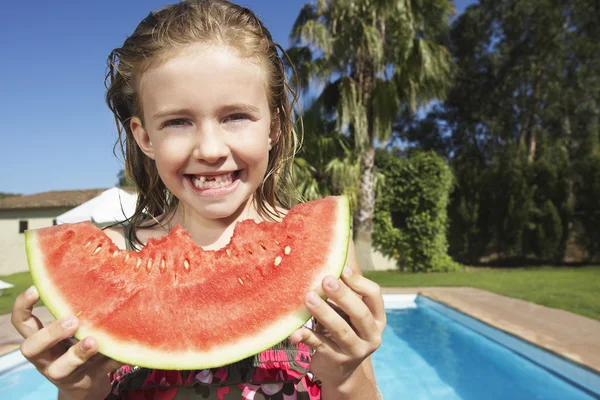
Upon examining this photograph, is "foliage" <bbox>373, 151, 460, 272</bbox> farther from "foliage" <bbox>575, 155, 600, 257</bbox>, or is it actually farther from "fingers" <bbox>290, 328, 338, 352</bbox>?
"fingers" <bbox>290, 328, 338, 352</bbox>

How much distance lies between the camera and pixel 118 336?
105 centimetres

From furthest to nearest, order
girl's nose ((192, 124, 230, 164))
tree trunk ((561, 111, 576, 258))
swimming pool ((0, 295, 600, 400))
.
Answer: tree trunk ((561, 111, 576, 258)) → swimming pool ((0, 295, 600, 400)) → girl's nose ((192, 124, 230, 164))

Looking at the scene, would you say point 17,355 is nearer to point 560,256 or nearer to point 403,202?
point 403,202

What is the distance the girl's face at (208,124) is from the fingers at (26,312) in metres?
0.47

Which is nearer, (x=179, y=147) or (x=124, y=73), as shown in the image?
(x=179, y=147)

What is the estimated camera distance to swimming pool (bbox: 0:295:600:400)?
4141 mm

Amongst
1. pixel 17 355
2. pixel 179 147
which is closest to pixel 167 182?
pixel 179 147

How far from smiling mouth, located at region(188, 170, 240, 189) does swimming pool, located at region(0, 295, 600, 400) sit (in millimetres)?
3850

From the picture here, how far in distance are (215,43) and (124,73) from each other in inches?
16.2

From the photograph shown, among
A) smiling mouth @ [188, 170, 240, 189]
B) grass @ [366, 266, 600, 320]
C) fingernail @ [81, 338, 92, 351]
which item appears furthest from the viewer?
grass @ [366, 266, 600, 320]

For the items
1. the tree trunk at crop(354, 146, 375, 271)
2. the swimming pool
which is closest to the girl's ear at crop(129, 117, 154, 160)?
the swimming pool

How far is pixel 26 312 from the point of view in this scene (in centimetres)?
102

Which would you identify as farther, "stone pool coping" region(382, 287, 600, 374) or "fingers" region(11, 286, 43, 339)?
"stone pool coping" region(382, 287, 600, 374)

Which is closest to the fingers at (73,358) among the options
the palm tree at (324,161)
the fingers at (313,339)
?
the fingers at (313,339)
